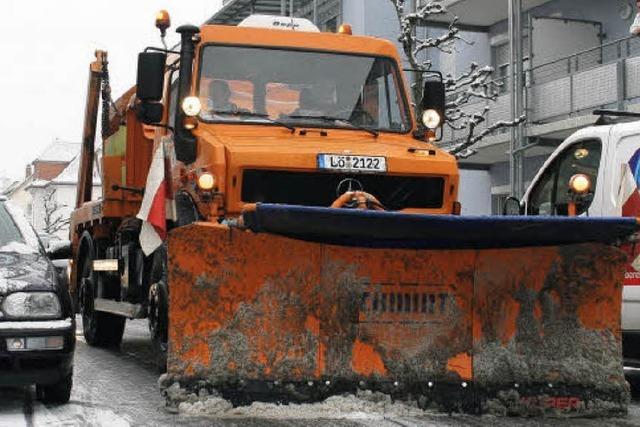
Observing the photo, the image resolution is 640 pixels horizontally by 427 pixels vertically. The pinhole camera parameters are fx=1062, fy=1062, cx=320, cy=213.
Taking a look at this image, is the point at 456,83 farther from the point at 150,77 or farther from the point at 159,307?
the point at 159,307

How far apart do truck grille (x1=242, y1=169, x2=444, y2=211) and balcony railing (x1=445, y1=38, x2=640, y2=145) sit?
33.5ft

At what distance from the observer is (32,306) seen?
661 cm

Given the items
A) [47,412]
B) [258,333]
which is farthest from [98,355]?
[258,333]

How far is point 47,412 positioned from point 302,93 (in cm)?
310

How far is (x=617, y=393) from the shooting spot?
6504 millimetres

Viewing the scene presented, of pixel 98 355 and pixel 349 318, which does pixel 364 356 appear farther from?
pixel 98 355

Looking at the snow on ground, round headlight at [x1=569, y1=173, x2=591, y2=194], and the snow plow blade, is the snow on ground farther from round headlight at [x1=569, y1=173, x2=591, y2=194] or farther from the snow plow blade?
round headlight at [x1=569, y1=173, x2=591, y2=194]

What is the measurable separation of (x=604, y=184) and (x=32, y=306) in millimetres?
4381

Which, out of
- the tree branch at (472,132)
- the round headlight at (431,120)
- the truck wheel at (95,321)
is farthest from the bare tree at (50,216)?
the round headlight at (431,120)

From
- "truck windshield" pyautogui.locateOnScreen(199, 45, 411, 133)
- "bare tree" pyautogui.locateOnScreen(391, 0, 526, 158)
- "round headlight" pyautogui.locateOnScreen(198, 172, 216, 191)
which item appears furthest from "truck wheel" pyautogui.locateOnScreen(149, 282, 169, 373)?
"bare tree" pyautogui.locateOnScreen(391, 0, 526, 158)

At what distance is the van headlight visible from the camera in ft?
21.4

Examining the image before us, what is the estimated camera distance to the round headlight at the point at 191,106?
7750 mm

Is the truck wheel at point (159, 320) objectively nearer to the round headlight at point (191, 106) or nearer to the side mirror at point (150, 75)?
the round headlight at point (191, 106)

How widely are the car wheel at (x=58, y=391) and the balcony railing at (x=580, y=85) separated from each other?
1198cm
